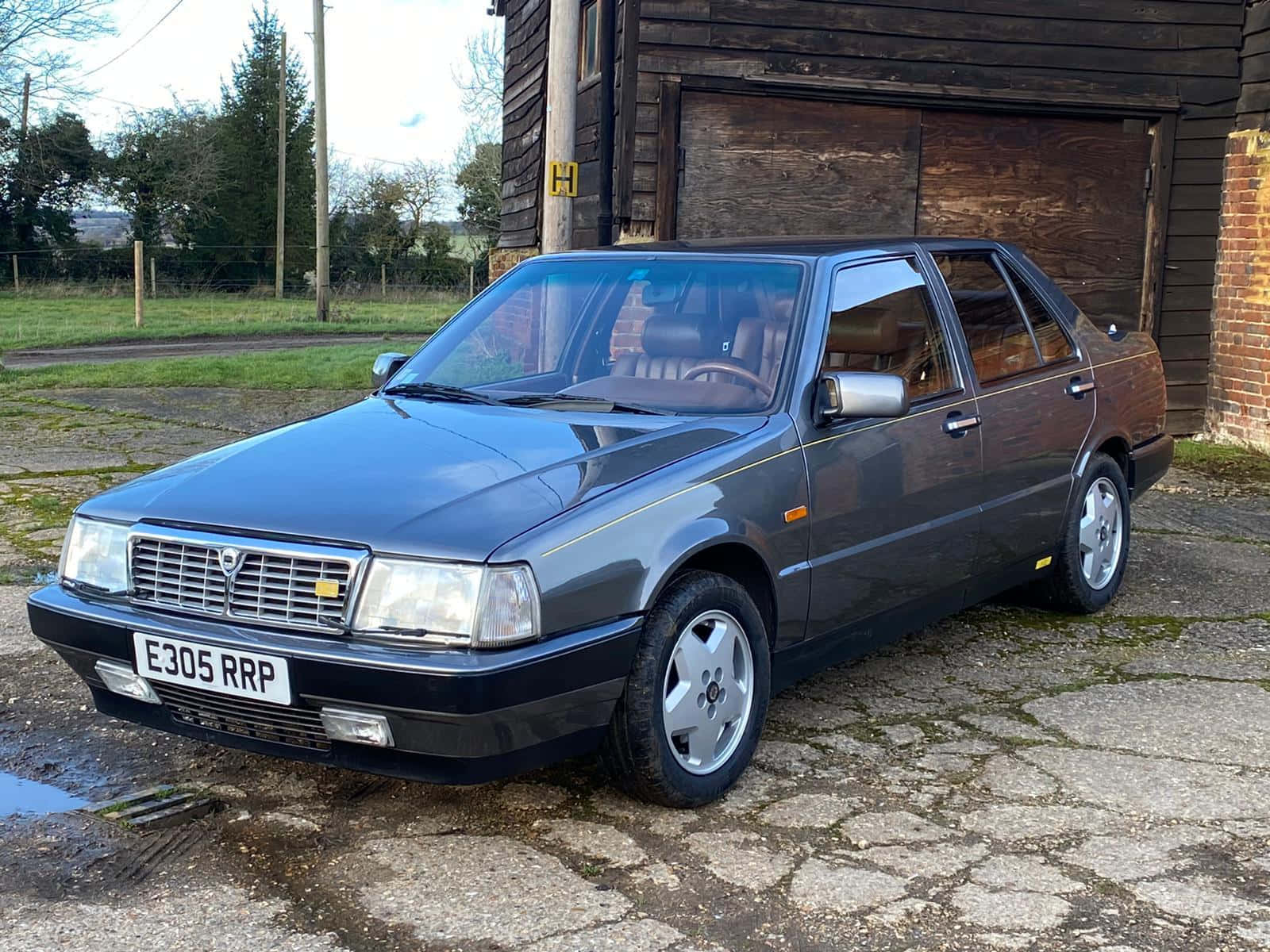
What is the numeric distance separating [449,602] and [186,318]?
26.0 metres

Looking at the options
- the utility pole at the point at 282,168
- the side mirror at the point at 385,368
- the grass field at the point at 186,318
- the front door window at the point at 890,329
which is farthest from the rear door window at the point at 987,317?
the utility pole at the point at 282,168

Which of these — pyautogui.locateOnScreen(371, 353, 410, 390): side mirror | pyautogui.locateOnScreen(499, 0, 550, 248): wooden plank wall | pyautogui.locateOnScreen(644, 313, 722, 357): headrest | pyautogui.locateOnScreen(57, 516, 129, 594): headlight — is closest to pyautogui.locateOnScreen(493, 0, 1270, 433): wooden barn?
pyautogui.locateOnScreen(499, 0, 550, 248): wooden plank wall

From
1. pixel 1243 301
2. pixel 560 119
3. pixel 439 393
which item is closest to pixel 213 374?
pixel 560 119

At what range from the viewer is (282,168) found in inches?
1537

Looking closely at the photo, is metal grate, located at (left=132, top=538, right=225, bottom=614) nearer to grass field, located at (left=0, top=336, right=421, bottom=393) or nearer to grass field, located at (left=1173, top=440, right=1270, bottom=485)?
grass field, located at (left=1173, top=440, right=1270, bottom=485)

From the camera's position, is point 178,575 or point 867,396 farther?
point 867,396

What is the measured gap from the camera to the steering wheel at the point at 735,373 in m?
4.01

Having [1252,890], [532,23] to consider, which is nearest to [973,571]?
[1252,890]

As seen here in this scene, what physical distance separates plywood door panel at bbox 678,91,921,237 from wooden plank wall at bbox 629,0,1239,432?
0.22 meters

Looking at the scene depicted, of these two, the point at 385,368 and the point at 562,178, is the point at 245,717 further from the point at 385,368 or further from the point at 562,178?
the point at 562,178

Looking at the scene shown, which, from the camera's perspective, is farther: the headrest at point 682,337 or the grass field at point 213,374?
the grass field at point 213,374

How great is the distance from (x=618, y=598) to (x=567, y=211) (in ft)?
16.9

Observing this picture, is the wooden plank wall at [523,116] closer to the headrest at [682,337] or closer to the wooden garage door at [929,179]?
the wooden garage door at [929,179]

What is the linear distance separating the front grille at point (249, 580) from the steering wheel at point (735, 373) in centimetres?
142
